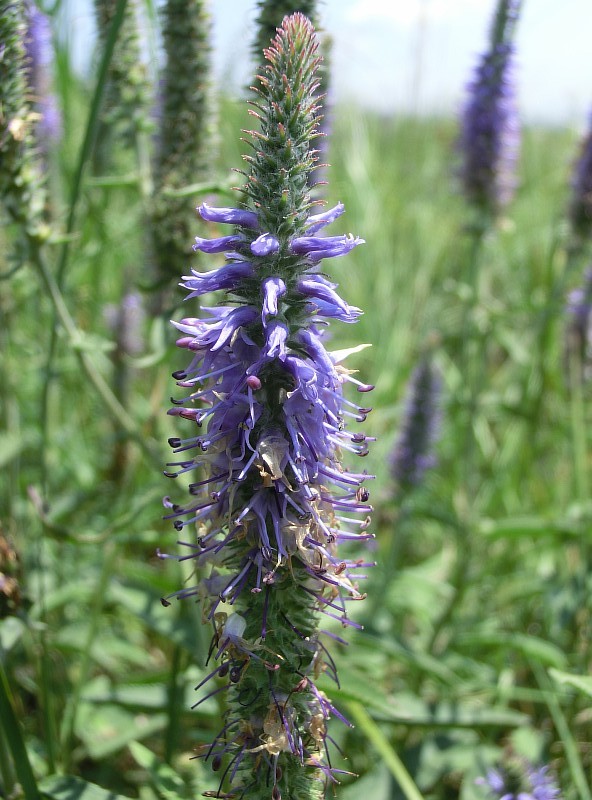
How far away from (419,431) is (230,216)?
9.21ft

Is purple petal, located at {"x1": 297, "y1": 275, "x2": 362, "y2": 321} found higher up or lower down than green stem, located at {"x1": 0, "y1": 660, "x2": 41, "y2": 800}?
higher up

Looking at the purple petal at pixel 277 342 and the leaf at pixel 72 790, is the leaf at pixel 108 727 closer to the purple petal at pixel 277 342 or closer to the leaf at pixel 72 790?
the leaf at pixel 72 790

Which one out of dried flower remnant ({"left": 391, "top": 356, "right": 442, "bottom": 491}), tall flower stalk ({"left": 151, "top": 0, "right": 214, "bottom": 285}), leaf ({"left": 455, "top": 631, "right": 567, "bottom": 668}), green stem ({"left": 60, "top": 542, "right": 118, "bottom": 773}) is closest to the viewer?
green stem ({"left": 60, "top": 542, "right": 118, "bottom": 773})

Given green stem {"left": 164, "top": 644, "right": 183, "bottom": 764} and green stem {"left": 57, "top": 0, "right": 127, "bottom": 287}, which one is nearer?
green stem {"left": 57, "top": 0, "right": 127, "bottom": 287}

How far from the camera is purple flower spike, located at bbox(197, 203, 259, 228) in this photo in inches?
57.7

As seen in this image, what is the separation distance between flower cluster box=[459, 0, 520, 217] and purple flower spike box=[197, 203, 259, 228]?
3.42 m

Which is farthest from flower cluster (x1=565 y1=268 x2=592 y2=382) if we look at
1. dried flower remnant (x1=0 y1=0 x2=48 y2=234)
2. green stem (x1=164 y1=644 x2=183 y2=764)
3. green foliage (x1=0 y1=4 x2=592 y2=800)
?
dried flower remnant (x1=0 y1=0 x2=48 y2=234)

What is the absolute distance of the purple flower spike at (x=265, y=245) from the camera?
1383 millimetres

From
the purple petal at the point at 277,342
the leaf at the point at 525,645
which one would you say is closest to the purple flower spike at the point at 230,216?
the purple petal at the point at 277,342

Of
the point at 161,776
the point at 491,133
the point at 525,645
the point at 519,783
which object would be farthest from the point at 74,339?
the point at 491,133

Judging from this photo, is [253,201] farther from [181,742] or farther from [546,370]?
[546,370]

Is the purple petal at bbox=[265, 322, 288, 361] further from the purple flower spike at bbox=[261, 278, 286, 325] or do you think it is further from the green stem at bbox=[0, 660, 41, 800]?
the green stem at bbox=[0, 660, 41, 800]

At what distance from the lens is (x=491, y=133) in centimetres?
452

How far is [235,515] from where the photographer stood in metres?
1.52
